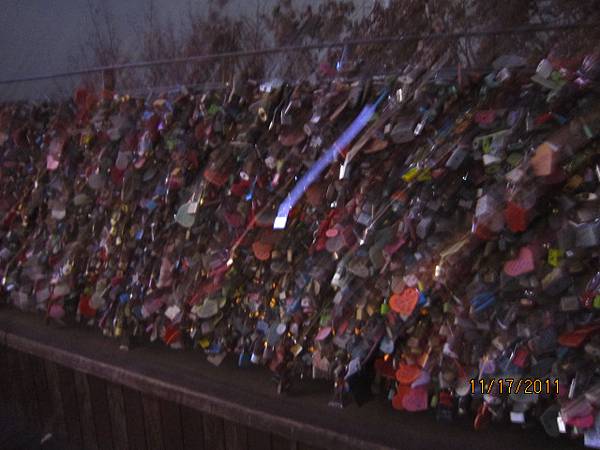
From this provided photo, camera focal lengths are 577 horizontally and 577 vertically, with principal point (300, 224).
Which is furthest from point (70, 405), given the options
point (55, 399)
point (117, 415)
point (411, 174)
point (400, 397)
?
point (411, 174)

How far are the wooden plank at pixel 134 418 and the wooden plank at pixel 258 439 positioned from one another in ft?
2.19

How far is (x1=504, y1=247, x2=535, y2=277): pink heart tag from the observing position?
1586mm

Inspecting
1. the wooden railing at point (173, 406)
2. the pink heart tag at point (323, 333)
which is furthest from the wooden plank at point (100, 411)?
the pink heart tag at point (323, 333)

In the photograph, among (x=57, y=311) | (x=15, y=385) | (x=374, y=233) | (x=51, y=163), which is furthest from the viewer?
(x=15, y=385)

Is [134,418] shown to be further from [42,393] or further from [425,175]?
[425,175]

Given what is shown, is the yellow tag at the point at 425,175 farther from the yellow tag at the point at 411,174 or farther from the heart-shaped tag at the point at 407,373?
the heart-shaped tag at the point at 407,373

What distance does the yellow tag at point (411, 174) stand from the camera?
5.86 feet

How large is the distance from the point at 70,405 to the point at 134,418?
1.91 ft

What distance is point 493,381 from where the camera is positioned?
5.50 feet

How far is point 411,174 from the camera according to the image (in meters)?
1.80

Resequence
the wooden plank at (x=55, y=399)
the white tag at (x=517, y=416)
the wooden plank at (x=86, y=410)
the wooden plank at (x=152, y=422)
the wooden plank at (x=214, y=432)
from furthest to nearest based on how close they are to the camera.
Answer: the wooden plank at (x=55, y=399)
the wooden plank at (x=86, y=410)
the wooden plank at (x=152, y=422)
the wooden plank at (x=214, y=432)
the white tag at (x=517, y=416)

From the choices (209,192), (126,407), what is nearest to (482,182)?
(209,192)

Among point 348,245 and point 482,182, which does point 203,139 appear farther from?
point 482,182

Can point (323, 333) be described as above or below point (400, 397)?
above
